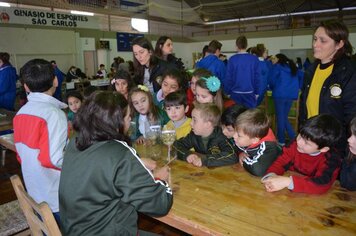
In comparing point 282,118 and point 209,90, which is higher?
point 209,90

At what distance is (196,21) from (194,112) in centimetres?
1281

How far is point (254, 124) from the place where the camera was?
167cm

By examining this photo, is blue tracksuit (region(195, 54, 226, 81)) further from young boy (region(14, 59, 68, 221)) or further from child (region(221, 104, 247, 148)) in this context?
young boy (region(14, 59, 68, 221))

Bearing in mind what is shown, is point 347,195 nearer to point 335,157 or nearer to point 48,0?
point 335,157

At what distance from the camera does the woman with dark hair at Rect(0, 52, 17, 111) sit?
4.93 metres

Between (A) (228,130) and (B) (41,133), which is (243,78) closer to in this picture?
(A) (228,130)

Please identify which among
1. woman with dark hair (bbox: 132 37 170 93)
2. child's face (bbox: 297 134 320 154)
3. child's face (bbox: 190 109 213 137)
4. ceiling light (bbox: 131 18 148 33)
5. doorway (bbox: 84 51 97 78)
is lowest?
child's face (bbox: 297 134 320 154)

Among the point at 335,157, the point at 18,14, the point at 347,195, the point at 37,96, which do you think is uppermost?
the point at 18,14

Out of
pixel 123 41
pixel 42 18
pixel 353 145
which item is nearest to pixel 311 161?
pixel 353 145

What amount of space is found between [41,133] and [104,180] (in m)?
0.79

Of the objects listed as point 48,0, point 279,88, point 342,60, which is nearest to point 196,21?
point 48,0

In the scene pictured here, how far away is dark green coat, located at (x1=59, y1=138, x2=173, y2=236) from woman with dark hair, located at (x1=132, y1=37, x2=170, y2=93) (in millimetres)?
2055

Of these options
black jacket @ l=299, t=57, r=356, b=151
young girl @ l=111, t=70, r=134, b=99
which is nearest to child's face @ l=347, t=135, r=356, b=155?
black jacket @ l=299, t=57, r=356, b=151

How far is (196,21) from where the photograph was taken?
13.8m
